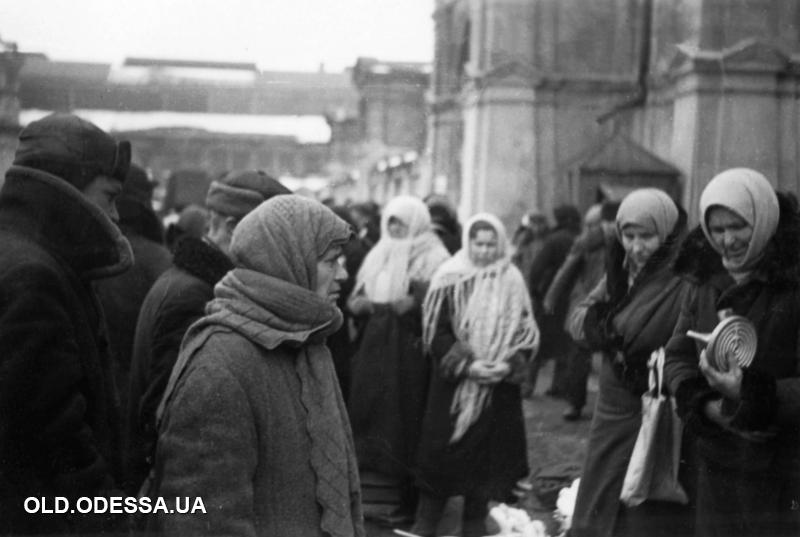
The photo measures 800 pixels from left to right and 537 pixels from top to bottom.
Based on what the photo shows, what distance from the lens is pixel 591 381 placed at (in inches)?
465

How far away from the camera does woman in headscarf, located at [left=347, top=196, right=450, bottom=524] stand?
6582 mm

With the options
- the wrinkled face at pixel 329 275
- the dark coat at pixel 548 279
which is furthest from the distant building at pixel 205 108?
the wrinkled face at pixel 329 275

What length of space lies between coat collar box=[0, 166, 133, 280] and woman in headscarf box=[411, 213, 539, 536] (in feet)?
10.3

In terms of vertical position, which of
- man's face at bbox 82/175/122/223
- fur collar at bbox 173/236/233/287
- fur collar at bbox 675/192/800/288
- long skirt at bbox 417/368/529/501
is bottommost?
long skirt at bbox 417/368/529/501

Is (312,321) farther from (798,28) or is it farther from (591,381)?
(798,28)

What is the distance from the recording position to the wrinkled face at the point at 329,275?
3023 millimetres

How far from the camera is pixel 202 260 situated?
4.11m

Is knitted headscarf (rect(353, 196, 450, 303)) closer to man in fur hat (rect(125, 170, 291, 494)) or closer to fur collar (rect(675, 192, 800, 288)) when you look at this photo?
man in fur hat (rect(125, 170, 291, 494))

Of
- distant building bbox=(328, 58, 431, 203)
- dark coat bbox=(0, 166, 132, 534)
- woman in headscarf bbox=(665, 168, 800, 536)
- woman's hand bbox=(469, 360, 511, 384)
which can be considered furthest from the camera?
distant building bbox=(328, 58, 431, 203)

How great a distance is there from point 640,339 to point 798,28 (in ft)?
36.8

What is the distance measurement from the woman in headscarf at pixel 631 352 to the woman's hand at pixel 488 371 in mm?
1000

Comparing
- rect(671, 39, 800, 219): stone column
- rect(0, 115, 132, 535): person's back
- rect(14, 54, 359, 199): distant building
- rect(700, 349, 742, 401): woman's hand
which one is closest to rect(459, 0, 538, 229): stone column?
rect(14, 54, 359, 199): distant building

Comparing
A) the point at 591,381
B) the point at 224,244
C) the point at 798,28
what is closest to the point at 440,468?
the point at 224,244

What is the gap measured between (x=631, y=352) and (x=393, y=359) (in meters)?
2.18
